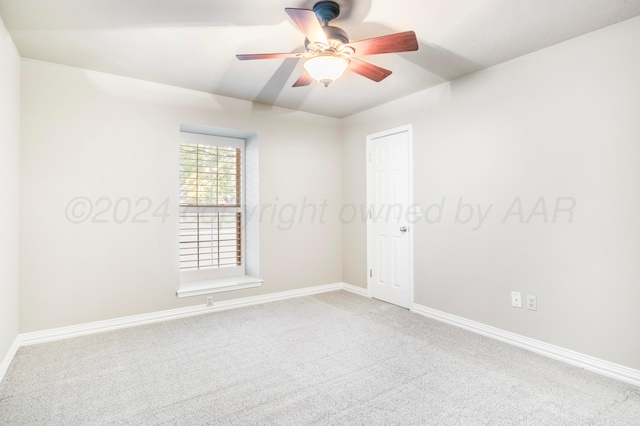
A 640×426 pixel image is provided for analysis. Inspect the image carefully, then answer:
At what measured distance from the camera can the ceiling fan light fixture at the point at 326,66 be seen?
7.13 ft

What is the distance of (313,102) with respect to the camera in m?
4.06

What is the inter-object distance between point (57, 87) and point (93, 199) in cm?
101

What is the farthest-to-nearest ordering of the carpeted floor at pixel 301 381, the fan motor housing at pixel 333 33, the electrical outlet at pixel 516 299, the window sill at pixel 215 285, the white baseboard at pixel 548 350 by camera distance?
1. the window sill at pixel 215 285
2. the electrical outlet at pixel 516 299
3. the white baseboard at pixel 548 350
4. the fan motor housing at pixel 333 33
5. the carpeted floor at pixel 301 381

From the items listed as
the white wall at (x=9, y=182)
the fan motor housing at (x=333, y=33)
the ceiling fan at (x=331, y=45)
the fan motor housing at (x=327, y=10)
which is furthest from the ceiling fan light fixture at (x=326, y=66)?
the white wall at (x=9, y=182)

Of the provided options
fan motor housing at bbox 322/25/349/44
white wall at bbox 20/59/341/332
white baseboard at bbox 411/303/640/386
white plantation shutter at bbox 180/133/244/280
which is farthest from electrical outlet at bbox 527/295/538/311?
white plantation shutter at bbox 180/133/244/280

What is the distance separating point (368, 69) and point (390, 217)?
2.03 meters

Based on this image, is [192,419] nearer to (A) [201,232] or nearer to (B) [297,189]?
(A) [201,232]

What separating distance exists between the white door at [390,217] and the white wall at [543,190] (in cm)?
18

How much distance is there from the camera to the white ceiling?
2115 millimetres

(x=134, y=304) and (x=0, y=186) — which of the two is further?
(x=134, y=304)

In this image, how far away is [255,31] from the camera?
7.88 ft

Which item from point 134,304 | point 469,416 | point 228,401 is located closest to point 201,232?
point 134,304

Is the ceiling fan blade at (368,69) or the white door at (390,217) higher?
the ceiling fan blade at (368,69)

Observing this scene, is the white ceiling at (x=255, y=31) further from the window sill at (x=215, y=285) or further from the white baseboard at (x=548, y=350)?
the white baseboard at (x=548, y=350)
